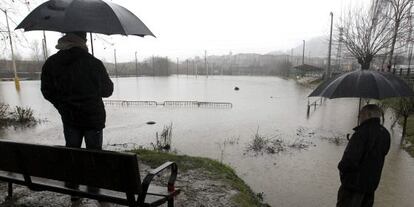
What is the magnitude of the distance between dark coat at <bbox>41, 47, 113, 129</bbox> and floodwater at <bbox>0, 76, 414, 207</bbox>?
3907 millimetres

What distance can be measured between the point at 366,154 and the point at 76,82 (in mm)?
2922

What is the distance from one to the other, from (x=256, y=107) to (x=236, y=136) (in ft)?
→ 29.2

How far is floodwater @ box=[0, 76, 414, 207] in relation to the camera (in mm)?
6203

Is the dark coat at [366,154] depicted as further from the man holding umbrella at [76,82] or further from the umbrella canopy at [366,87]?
the man holding umbrella at [76,82]

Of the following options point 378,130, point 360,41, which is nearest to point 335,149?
point 378,130

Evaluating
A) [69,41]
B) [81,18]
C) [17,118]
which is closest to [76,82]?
[69,41]

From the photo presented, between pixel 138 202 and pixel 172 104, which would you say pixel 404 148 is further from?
pixel 172 104

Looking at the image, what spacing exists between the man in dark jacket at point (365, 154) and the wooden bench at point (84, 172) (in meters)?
1.81

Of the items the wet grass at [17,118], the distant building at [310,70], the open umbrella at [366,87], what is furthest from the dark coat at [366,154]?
the distant building at [310,70]

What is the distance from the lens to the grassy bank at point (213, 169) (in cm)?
475

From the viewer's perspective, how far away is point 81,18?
2717 millimetres

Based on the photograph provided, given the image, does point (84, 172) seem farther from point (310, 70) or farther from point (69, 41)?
point (310, 70)

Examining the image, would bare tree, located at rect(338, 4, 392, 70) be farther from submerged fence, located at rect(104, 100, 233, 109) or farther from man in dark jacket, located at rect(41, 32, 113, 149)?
man in dark jacket, located at rect(41, 32, 113, 149)

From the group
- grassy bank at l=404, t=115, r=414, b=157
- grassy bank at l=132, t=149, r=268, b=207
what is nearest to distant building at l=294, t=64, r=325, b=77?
grassy bank at l=404, t=115, r=414, b=157
